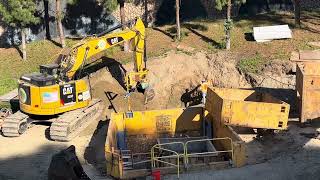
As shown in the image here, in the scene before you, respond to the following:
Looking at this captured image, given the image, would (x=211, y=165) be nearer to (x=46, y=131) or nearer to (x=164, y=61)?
(x=46, y=131)

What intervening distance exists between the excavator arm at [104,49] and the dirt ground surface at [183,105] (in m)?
1.24

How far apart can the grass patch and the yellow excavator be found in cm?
513

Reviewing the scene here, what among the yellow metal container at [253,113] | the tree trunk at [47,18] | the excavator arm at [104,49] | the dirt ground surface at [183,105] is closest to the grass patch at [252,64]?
the dirt ground surface at [183,105]

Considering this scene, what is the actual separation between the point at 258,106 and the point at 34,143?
31.8 ft

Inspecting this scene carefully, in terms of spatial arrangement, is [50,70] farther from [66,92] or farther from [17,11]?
[17,11]

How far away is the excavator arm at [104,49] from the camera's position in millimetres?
23891

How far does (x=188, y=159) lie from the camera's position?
1841cm

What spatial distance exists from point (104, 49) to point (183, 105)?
4928 millimetres

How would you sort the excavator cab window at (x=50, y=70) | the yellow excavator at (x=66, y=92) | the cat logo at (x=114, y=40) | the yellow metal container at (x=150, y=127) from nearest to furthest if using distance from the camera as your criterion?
the yellow metal container at (x=150, y=127) < the yellow excavator at (x=66, y=92) < the excavator cab window at (x=50, y=70) < the cat logo at (x=114, y=40)

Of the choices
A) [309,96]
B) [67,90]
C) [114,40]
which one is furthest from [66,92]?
[309,96]

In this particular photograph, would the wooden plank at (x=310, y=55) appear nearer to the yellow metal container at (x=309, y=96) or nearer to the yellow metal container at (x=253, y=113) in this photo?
the yellow metal container at (x=309, y=96)

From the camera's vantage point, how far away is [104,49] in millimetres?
24453

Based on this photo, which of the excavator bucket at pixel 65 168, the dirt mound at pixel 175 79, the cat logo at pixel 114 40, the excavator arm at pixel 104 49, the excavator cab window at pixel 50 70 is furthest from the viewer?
the dirt mound at pixel 175 79

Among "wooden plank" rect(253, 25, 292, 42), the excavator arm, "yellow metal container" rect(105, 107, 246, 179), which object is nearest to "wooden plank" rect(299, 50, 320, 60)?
"wooden plank" rect(253, 25, 292, 42)
